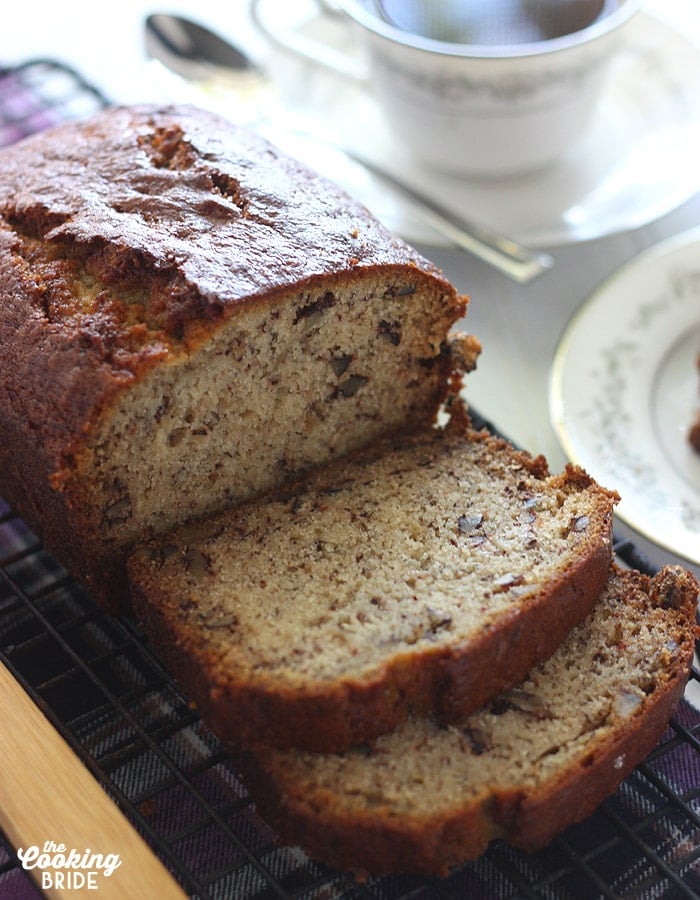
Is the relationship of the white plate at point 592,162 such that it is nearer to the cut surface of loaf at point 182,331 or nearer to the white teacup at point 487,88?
the white teacup at point 487,88

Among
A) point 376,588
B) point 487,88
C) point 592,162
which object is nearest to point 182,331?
point 376,588

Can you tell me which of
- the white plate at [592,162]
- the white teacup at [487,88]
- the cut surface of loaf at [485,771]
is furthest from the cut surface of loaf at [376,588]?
the white teacup at [487,88]

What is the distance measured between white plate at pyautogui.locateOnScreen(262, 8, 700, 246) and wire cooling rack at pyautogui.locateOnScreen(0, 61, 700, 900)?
1.32 metres

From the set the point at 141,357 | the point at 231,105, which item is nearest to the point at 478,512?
the point at 141,357

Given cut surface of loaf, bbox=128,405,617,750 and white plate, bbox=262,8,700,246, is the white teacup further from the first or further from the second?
cut surface of loaf, bbox=128,405,617,750

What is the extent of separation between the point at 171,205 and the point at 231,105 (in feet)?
5.21

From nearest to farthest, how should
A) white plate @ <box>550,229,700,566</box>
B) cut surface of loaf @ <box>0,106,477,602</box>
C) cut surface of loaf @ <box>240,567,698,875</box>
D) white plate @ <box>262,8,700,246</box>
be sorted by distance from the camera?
cut surface of loaf @ <box>240,567,698,875</box> < cut surface of loaf @ <box>0,106,477,602</box> < white plate @ <box>550,229,700,566</box> < white plate @ <box>262,8,700,246</box>

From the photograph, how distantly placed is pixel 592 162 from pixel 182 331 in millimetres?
1991

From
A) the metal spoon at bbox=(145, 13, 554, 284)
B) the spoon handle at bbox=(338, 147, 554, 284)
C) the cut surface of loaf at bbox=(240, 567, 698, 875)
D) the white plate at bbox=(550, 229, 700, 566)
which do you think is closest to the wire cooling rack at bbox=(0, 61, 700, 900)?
the cut surface of loaf at bbox=(240, 567, 698, 875)

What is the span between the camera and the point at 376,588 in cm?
199

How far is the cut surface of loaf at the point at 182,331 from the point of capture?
1938 mm

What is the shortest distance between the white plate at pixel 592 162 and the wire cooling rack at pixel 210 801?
1.32m

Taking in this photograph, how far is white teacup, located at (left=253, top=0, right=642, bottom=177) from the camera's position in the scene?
10.1ft

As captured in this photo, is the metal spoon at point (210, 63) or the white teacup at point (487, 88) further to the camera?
the metal spoon at point (210, 63)
